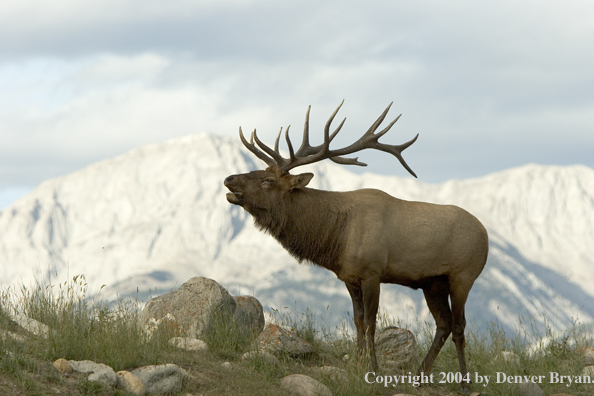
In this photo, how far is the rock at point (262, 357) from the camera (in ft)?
27.1

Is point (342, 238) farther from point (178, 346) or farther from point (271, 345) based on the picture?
point (178, 346)

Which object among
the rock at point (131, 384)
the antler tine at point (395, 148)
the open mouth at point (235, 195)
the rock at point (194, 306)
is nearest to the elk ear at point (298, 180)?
the open mouth at point (235, 195)

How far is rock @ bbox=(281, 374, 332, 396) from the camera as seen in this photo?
7488mm

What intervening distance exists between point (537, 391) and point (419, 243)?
224 centimetres

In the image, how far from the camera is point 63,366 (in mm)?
7219

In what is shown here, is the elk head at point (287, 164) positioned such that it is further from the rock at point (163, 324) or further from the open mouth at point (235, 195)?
the rock at point (163, 324)

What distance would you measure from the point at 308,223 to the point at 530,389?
3.31 m

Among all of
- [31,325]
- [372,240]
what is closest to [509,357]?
[372,240]

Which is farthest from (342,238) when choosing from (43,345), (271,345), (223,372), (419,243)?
(43,345)

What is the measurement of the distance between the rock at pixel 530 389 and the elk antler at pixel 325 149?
2.86m

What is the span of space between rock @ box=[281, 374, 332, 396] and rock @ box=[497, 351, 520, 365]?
2.82 meters

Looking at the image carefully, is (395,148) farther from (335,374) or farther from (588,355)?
(588,355)

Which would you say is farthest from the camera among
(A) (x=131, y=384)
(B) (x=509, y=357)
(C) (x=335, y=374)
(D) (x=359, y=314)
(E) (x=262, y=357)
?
(B) (x=509, y=357)

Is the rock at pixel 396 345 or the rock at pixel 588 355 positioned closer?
the rock at pixel 396 345
